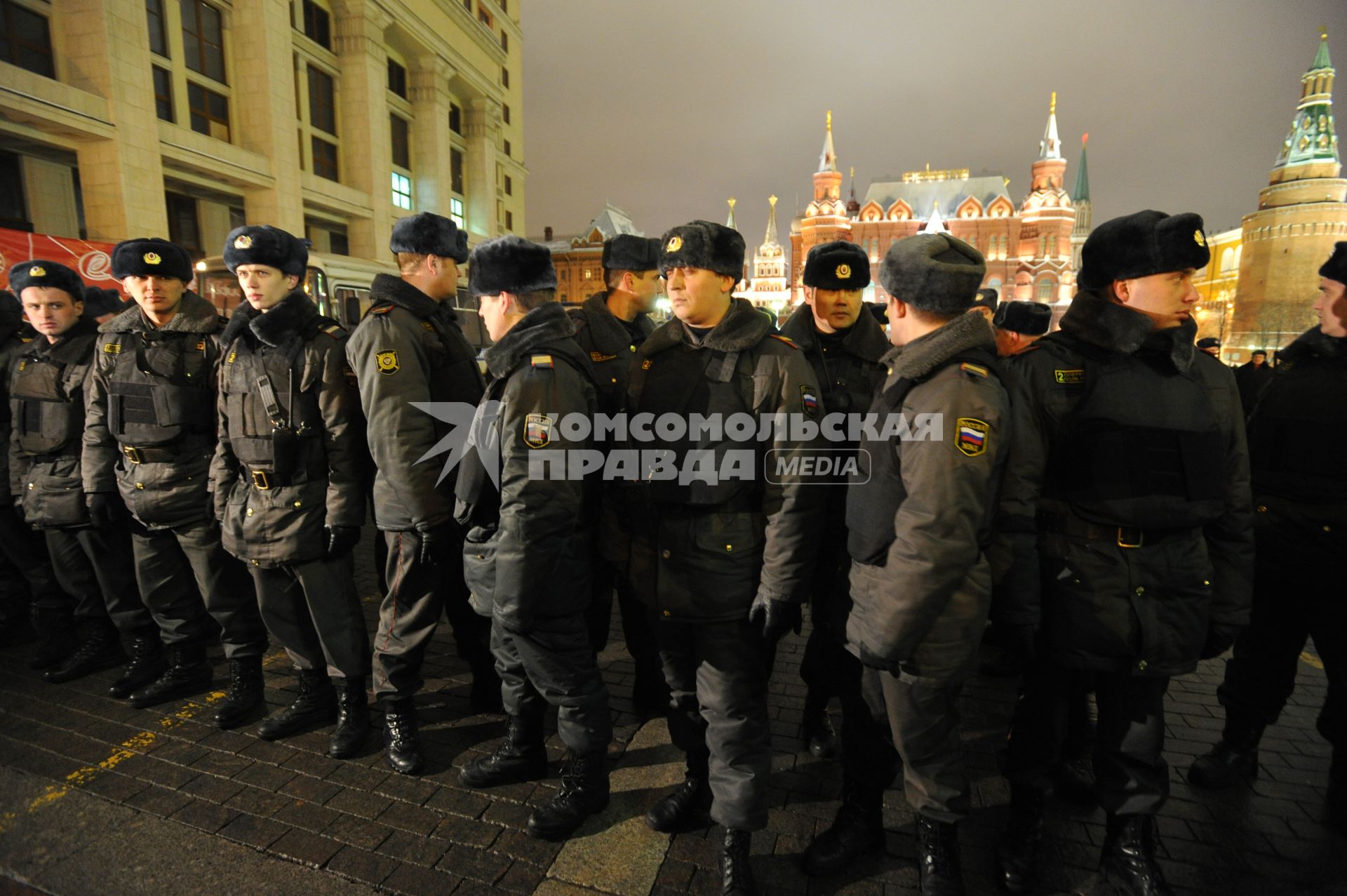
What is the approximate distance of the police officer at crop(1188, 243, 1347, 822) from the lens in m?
2.97

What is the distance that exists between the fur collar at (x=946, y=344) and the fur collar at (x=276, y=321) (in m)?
3.05

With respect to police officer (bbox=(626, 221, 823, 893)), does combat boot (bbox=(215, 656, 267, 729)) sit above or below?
below

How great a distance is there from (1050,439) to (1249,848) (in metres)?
2.11

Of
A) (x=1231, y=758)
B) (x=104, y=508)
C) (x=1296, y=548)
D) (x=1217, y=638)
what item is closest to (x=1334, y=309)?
(x=1296, y=548)

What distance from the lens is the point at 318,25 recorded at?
2439cm

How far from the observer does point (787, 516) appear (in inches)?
96.8

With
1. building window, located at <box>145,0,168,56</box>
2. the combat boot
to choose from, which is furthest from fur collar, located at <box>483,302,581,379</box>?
building window, located at <box>145,0,168,56</box>

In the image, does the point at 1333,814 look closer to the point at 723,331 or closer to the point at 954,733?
the point at 954,733

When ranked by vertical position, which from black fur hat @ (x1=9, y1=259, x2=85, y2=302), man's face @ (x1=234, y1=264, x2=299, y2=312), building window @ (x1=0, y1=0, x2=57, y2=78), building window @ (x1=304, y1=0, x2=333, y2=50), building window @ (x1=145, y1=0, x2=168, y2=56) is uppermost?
building window @ (x1=304, y1=0, x2=333, y2=50)

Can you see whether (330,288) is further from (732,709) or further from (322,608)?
(732,709)

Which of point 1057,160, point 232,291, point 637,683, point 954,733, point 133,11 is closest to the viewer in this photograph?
point 954,733

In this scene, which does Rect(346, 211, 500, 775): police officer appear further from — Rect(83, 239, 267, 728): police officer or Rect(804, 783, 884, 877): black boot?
Rect(804, 783, 884, 877): black boot

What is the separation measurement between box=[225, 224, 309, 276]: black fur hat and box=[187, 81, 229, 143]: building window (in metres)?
21.7

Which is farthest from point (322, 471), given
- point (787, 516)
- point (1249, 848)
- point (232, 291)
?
point (232, 291)
